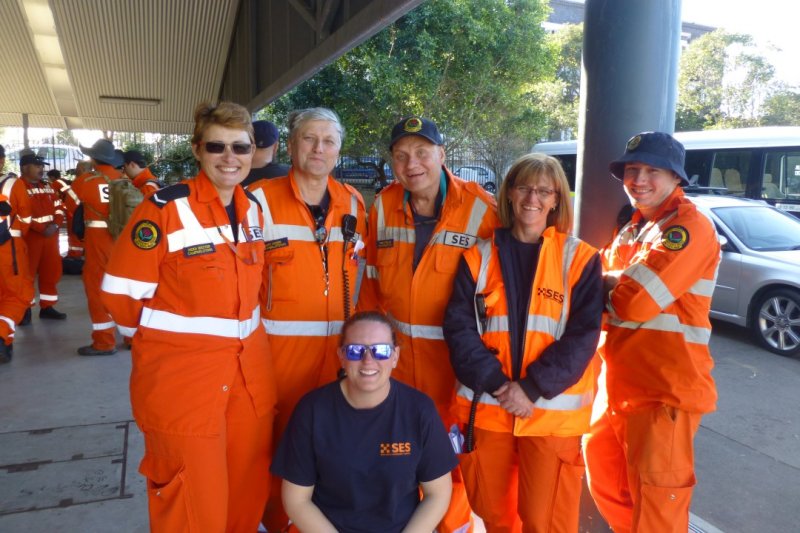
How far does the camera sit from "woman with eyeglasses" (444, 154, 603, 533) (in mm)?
2303

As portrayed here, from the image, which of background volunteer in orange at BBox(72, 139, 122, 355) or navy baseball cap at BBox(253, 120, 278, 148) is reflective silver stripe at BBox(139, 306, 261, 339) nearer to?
navy baseball cap at BBox(253, 120, 278, 148)

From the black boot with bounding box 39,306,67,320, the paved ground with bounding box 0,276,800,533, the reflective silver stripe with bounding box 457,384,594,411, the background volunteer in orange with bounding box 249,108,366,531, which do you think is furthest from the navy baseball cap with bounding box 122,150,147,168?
the reflective silver stripe with bounding box 457,384,594,411

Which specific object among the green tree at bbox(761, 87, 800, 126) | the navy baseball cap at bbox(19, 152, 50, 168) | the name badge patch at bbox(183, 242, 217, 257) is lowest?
the name badge patch at bbox(183, 242, 217, 257)

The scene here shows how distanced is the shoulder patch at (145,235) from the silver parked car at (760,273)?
6.64 meters

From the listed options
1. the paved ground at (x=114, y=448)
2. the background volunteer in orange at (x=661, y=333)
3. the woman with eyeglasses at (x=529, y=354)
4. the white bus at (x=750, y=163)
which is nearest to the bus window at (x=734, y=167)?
the white bus at (x=750, y=163)

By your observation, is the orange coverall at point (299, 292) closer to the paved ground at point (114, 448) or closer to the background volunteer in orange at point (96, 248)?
the paved ground at point (114, 448)

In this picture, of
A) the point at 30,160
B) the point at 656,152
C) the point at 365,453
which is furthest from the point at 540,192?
the point at 30,160

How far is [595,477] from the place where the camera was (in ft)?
9.17

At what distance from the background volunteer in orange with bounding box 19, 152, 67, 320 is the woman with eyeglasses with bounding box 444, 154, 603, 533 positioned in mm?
6261

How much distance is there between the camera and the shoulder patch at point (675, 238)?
2297 millimetres

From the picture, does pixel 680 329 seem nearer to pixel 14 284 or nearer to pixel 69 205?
pixel 14 284

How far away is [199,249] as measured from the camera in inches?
88.7

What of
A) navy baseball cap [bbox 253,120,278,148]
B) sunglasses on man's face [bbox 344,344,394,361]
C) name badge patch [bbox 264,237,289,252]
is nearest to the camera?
sunglasses on man's face [bbox 344,344,394,361]

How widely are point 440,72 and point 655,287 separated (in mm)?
14570
